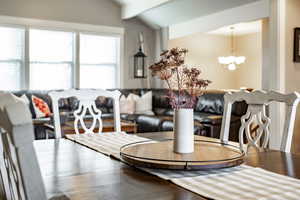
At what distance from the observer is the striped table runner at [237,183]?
101 centimetres

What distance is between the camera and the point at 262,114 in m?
1.91

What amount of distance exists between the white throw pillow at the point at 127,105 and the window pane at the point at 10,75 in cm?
191

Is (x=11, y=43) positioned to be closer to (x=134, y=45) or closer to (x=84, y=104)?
(x=134, y=45)

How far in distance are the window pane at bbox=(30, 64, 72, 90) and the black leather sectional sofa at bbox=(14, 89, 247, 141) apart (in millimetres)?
494

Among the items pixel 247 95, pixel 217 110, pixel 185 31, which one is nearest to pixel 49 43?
pixel 185 31

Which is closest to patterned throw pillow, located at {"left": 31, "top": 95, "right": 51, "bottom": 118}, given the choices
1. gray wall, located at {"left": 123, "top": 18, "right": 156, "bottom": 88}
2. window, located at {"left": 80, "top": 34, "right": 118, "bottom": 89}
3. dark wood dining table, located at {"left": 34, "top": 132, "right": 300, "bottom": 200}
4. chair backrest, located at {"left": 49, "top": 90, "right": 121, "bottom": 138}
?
window, located at {"left": 80, "top": 34, "right": 118, "bottom": 89}

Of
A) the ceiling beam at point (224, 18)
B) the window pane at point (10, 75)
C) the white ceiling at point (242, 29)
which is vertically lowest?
the window pane at point (10, 75)

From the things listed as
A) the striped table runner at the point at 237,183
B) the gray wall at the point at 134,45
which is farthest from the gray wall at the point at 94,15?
the striped table runner at the point at 237,183

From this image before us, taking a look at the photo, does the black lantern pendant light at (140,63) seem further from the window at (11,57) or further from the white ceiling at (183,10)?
the window at (11,57)

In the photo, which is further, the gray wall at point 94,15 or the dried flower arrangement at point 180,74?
the gray wall at point 94,15

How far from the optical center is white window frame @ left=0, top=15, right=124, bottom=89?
6355 millimetres

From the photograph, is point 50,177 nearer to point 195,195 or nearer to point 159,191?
point 159,191

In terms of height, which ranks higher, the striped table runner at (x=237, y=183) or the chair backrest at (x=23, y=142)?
the chair backrest at (x=23, y=142)

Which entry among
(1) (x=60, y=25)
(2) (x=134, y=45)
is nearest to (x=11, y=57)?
(1) (x=60, y=25)
